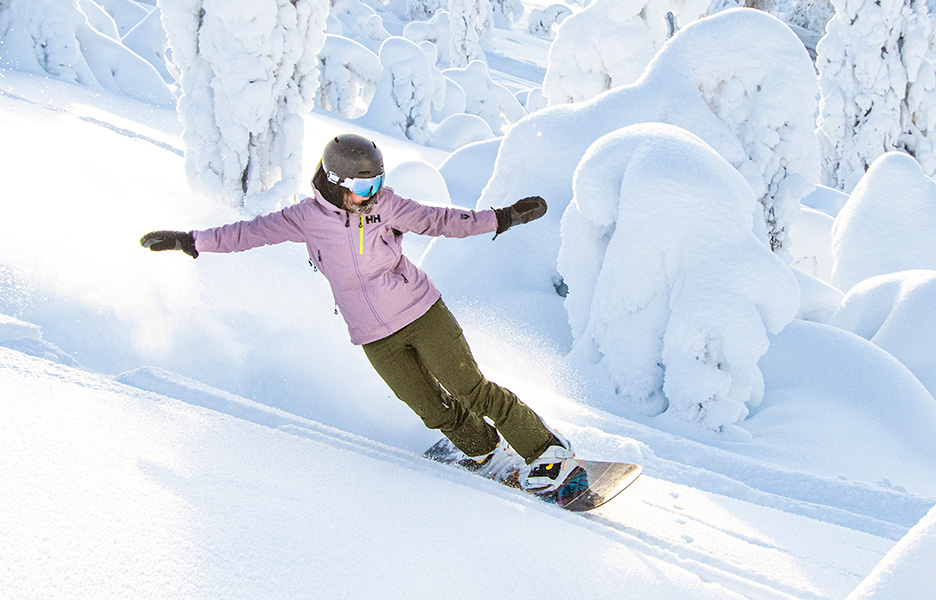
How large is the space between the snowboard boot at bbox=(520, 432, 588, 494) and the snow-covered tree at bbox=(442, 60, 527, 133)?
25520 mm

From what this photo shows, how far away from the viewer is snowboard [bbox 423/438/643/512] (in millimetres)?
3000

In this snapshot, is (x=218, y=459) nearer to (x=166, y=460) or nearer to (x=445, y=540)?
(x=166, y=460)

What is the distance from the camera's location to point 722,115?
823cm

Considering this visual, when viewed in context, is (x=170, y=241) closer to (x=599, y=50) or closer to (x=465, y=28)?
(x=599, y=50)

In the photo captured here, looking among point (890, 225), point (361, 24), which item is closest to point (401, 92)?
point (361, 24)

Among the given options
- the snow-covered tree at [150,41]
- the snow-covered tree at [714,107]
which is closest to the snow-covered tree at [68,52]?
the snow-covered tree at [150,41]

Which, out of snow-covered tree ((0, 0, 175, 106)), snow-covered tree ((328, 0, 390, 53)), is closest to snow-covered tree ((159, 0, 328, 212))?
snow-covered tree ((0, 0, 175, 106))

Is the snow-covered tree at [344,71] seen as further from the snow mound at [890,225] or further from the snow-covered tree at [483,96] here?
the snow mound at [890,225]

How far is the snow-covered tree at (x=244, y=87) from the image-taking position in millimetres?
8219

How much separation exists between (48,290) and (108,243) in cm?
88

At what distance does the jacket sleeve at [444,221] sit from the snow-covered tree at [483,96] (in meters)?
25.4

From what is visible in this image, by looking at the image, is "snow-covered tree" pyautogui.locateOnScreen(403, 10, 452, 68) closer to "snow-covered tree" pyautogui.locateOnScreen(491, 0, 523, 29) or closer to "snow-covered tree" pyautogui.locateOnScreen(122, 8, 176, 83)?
"snow-covered tree" pyautogui.locateOnScreen(491, 0, 523, 29)

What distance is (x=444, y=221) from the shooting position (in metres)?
2.99

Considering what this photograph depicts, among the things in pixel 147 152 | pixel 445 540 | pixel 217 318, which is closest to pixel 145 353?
pixel 217 318
